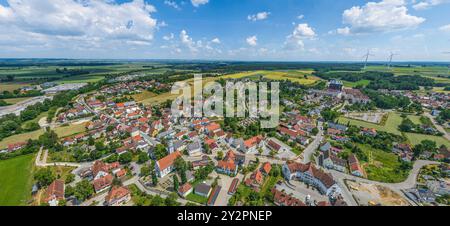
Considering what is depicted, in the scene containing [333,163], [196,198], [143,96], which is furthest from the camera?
[143,96]

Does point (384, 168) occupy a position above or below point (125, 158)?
below

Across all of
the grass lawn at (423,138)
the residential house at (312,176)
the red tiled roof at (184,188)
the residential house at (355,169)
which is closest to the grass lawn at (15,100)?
the red tiled roof at (184,188)

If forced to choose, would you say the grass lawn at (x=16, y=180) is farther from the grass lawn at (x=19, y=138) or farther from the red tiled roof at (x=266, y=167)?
the red tiled roof at (x=266, y=167)

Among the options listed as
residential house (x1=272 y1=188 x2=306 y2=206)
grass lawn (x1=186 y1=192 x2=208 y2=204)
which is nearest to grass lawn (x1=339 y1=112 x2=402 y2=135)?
residential house (x1=272 y1=188 x2=306 y2=206)

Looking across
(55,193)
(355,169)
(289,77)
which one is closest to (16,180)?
(55,193)

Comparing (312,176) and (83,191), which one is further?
(312,176)

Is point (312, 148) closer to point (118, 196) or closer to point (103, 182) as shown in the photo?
point (118, 196)
